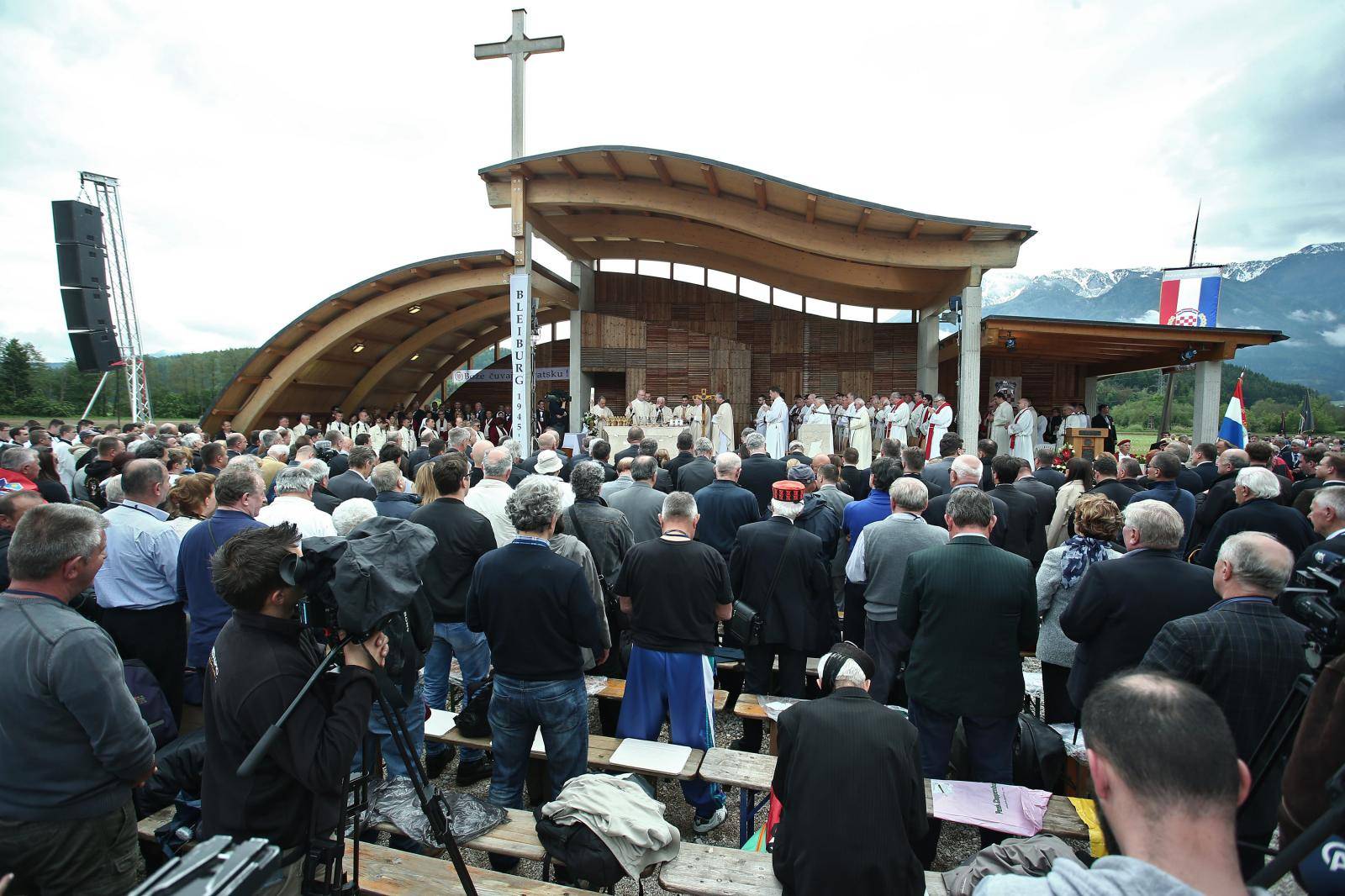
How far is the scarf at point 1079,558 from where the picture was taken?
384 cm

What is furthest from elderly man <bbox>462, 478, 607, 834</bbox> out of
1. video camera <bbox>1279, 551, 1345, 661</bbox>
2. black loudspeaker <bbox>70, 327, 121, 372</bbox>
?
black loudspeaker <bbox>70, 327, 121, 372</bbox>

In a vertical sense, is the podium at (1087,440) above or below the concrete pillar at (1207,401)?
below

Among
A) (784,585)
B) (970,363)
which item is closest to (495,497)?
(784,585)

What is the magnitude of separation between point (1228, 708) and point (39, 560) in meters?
4.25

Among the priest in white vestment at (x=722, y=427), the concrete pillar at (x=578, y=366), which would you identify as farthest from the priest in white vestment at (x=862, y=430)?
the concrete pillar at (x=578, y=366)

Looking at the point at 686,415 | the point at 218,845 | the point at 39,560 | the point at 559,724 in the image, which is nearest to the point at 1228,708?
the point at 559,724

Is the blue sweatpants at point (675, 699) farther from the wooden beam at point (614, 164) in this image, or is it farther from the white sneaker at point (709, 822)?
the wooden beam at point (614, 164)

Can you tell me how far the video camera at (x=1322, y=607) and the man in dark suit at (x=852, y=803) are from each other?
1176mm

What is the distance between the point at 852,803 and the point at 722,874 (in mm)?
706

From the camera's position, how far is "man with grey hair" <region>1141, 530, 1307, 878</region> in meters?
2.56

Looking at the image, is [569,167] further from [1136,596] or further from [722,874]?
[722,874]

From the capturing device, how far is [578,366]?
18.4 m

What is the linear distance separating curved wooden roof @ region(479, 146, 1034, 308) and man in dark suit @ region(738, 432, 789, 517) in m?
7.16

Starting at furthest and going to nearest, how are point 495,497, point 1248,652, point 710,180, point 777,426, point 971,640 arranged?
1. point 777,426
2. point 710,180
3. point 495,497
4. point 971,640
5. point 1248,652
